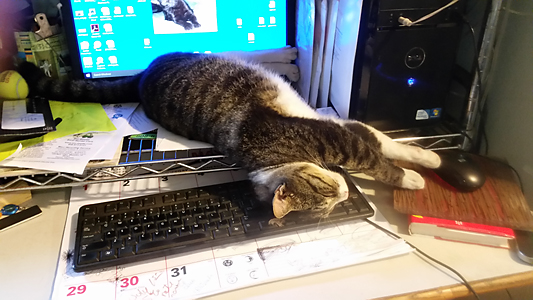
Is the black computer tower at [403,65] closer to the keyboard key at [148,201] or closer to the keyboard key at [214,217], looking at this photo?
the keyboard key at [214,217]

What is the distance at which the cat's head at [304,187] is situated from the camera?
0.84 metres

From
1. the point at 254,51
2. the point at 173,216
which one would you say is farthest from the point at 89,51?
the point at 173,216

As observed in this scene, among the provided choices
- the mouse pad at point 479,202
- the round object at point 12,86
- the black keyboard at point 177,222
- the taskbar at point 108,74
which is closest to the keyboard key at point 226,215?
the black keyboard at point 177,222

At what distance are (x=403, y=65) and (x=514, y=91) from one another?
0.29 m

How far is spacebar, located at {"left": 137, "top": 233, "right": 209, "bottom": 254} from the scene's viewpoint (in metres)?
0.71

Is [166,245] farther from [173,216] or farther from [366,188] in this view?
[366,188]

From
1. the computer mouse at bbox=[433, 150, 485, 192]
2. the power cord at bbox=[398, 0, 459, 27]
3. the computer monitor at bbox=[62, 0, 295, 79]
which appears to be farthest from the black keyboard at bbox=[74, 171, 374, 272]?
the computer monitor at bbox=[62, 0, 295, 79]

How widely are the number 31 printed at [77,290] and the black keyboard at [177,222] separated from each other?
35 mm

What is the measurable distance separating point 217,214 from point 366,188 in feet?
1.33

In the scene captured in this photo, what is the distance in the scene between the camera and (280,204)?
0.80 m

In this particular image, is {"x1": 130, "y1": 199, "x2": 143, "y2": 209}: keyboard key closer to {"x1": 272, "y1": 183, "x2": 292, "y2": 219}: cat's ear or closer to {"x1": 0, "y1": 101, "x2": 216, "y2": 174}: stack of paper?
{"x1": 0, "y1": 101, "x2": 216, "y2": 174}: stack of paper

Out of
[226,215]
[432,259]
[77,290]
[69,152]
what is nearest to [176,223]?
[226,215]

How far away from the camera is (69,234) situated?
2.56 feet

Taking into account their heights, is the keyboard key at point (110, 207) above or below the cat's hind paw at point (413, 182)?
below
